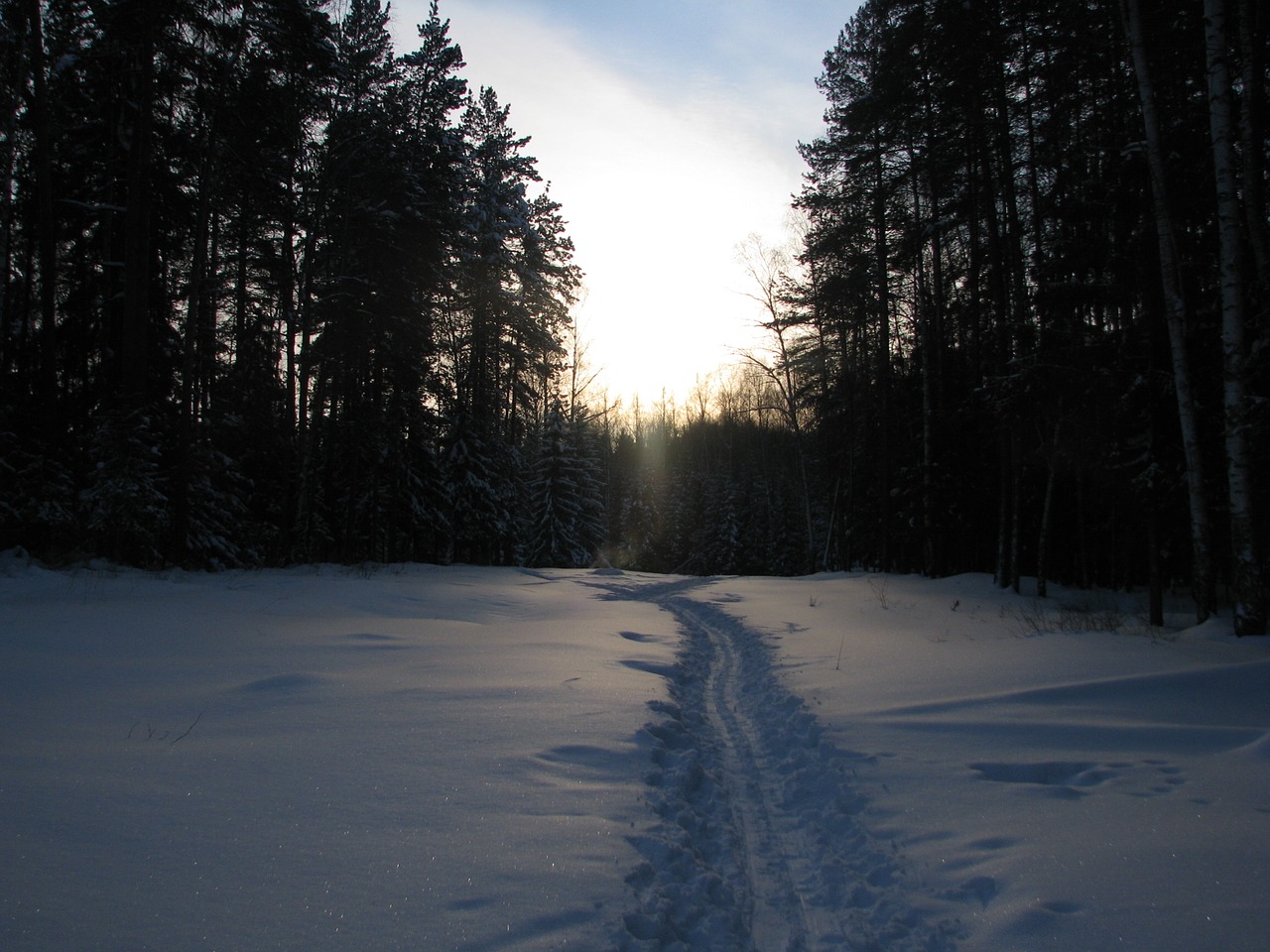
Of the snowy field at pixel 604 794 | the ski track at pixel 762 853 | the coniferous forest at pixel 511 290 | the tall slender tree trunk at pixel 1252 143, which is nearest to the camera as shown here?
the snowy field at pixel 604 794

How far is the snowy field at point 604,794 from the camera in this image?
259 cm

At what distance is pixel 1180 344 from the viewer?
9078mm

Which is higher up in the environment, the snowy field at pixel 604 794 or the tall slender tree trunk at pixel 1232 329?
the tall slender tree trunk at pixel 1232 329

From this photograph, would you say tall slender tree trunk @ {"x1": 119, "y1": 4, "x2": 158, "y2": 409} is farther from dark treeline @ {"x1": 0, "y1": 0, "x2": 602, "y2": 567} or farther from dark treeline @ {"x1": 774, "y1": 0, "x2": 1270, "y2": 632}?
dark treeline @ {"x1": 774, "y1": 0, "x2": 1270, "y2": 632}

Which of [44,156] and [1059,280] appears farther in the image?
[1059,280]

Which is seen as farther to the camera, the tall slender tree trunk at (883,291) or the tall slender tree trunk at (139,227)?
the tall slender tree trunk at (883,291)

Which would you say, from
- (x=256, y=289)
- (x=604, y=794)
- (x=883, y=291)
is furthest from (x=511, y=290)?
(x=604, y=794)

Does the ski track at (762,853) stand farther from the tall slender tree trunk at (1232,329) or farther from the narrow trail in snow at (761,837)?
the tall slender tree trunk at (1232,329)

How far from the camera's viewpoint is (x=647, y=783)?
4.30 metres

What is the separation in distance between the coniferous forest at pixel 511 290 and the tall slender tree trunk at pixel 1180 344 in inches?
2.1

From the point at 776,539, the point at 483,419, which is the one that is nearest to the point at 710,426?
the point at 776,539

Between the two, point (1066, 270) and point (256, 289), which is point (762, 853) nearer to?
point (1066, 270)

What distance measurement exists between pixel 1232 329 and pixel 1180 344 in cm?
100

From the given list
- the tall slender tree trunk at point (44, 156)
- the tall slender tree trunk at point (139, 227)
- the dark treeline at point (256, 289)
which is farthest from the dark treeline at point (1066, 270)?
the tall slender tree trunk at point (44, 156)
